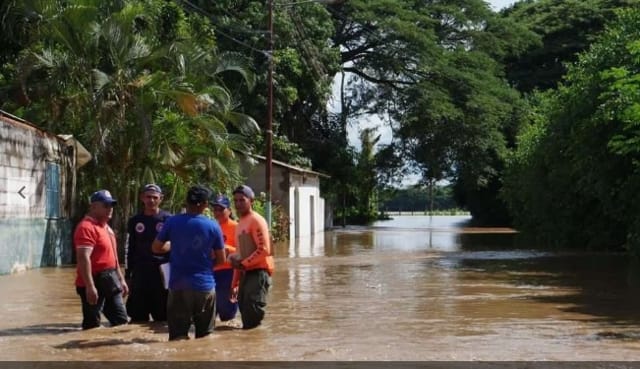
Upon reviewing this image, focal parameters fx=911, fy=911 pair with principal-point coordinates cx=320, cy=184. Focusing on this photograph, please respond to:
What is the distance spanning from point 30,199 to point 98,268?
1027 centimetres

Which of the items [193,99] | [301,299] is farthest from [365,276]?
[193,99]

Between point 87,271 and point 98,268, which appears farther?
point 98,268

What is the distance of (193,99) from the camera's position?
69.0ft

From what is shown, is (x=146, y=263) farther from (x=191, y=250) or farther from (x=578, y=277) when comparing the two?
(x=578, y=277)

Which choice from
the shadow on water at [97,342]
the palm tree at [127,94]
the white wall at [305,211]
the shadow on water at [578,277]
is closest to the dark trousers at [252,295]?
the shadow on water at [97,342]

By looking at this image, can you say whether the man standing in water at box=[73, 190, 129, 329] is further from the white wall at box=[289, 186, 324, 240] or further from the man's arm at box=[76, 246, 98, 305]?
the white wall at box=[289, 186, 324, 240]

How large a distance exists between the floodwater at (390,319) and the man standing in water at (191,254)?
1.34 feet

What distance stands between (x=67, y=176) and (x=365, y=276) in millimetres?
7874

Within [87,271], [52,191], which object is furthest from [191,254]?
[52,191]

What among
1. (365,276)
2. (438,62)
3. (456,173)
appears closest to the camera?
(365,276)

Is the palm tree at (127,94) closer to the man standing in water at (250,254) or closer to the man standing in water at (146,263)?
the man standing in water at (146,263)

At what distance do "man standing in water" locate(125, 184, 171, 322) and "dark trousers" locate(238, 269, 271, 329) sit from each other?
943mm

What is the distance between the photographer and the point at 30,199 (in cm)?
1917

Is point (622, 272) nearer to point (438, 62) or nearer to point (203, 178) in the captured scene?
point (203, 178)
